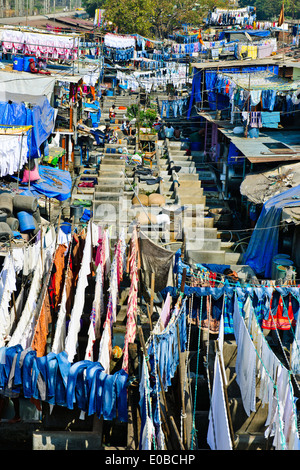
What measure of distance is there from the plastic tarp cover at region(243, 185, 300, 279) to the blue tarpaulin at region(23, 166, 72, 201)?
6657mm

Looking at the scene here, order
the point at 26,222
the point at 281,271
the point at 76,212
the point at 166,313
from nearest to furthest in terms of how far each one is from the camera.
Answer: the point at 166,313, the point at 281,271, the point at 26,222, the point at 76,212

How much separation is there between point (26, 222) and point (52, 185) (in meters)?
2.77

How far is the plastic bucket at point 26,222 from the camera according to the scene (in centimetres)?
1639

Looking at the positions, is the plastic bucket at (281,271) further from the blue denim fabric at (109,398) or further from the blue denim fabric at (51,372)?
the blue denim fabric at (51,372)

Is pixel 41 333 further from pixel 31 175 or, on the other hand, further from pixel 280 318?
pixel 31 175

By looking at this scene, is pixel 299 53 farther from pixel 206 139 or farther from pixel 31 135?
pixel 31 135

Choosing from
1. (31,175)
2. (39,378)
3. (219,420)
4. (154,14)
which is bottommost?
(219,420)

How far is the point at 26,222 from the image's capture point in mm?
16406

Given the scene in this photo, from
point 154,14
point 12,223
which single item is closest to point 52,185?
point 12,223

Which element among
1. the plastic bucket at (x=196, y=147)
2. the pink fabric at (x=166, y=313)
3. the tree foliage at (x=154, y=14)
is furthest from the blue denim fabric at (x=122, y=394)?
the tree foliage at (x=154, y=14)

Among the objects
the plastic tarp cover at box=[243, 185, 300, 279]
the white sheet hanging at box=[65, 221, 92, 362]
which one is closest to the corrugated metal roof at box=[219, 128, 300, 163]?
the plastic tarp cover at box=[243, 185, 300, 279]

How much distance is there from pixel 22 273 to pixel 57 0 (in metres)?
101
